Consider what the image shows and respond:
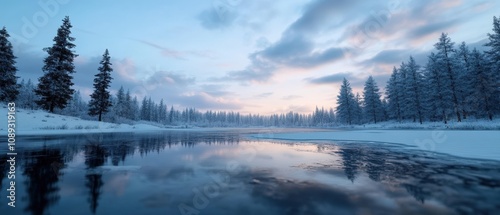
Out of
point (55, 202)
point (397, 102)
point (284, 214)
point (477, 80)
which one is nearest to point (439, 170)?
point (284, 214)

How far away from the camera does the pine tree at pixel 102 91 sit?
1597 inches

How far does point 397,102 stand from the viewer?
176ft

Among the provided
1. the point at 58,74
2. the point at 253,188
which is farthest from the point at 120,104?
the point at 253,188

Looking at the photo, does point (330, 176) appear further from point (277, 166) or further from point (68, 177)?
point (68, 177)

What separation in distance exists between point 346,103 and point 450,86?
104 feet

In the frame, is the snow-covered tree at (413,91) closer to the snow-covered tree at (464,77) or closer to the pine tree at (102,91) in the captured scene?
the snow-covered tree at (464,77)

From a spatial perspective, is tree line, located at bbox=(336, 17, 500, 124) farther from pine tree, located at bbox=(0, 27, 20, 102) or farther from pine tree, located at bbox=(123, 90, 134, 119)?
pine tree, located at bbox=(123, 90, 134, 119)

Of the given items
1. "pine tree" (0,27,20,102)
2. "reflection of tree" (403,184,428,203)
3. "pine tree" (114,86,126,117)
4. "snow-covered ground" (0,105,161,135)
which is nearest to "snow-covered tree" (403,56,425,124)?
"reflection of tree" (403,184,428,203)

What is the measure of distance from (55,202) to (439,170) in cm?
1136

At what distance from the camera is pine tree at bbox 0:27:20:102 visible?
91.9ft

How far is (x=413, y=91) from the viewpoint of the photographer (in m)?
47.4

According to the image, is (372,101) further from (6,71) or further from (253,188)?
(6,71)

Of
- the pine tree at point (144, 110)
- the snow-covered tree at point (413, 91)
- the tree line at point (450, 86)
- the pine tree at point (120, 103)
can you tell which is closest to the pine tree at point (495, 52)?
the tree line at point (450, 86)

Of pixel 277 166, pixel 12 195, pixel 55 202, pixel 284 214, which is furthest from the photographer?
pixel 277 166
